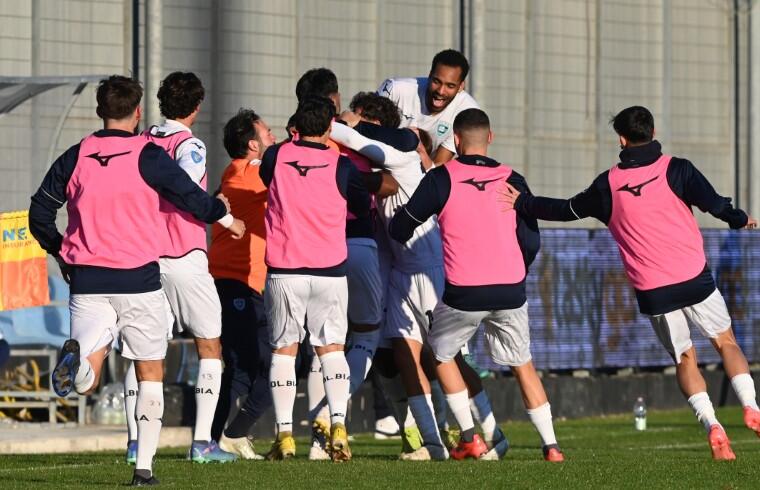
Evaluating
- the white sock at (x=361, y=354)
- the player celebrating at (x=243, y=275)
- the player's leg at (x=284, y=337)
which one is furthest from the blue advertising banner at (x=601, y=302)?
the player's leg at (x=284, y=337)

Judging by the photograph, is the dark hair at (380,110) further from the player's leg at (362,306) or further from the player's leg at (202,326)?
the player's leg at (202,326)

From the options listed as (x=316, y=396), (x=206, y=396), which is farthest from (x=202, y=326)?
(x=316, y=396)

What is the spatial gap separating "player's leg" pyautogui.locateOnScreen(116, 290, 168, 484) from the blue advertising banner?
9.97 metres

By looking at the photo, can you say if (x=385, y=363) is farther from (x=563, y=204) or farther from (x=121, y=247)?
(x=121, y=247)

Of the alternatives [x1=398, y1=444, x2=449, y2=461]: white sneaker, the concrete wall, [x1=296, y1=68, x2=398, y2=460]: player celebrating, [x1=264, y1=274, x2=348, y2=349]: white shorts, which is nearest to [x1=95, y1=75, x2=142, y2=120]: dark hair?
[x1=264, y1=274, x2=348, y2=349]: white shorts

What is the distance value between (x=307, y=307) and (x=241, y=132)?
1540 mm

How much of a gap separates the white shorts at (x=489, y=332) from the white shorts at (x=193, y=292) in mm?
1393

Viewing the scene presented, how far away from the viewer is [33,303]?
16578 mm

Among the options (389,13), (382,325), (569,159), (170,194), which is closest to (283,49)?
(389,13)

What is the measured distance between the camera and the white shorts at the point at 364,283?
11.9 metres

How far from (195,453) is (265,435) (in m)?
6.03

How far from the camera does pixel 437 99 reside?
41.9ft

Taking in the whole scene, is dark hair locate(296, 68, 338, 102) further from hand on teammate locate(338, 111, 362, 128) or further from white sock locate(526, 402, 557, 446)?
white sock locate(526, 402, 557, 446)

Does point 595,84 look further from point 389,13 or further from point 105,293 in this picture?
point 105,293
